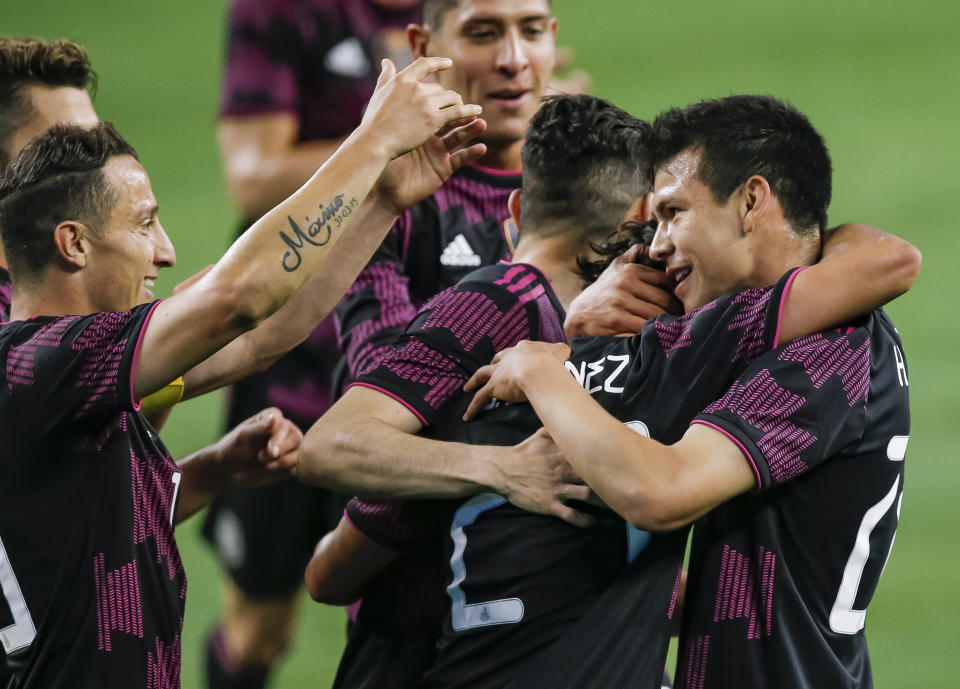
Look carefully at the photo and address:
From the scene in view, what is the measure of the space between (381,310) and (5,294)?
3.35 feet

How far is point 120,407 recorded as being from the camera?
2621mm

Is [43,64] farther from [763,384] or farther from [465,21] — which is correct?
[763,384]

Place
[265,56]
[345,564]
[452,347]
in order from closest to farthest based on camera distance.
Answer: [452,347] → [345,564] → [265,56]

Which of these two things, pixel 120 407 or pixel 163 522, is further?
pixel 163 522

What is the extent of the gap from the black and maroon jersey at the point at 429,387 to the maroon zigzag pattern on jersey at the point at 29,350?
64 cm

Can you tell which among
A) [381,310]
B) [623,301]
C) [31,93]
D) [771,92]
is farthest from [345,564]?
[771,92]

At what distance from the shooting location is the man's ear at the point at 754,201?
106 inches

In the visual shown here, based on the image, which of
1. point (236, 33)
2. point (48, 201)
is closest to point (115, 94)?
point (236, 33)

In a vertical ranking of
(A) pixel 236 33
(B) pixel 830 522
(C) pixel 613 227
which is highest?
(A) pixel 236 33

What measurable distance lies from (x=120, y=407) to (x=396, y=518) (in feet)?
2.38

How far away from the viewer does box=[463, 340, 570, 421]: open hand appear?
2.56 meters

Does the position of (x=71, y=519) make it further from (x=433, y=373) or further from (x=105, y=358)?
(x=433, y=373)

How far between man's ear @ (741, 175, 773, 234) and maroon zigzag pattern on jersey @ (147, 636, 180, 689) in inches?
59.7

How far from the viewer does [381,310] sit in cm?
→ 376
